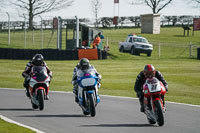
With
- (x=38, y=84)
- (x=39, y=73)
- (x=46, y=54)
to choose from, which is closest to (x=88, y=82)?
(x=38, y=84)

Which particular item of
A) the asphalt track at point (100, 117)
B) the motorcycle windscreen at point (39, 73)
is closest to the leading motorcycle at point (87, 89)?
the asphalt track at point (100, 117)

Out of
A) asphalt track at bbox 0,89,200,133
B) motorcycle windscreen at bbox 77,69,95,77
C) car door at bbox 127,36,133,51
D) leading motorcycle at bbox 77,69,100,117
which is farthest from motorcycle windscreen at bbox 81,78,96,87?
car door at bbox 127,36,133,51

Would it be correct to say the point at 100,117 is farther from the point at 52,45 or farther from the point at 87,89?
the point at 52,45

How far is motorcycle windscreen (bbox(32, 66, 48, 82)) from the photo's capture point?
1226 centimetres

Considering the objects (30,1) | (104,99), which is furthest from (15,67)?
(30,1)

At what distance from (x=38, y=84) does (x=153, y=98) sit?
11.3ft

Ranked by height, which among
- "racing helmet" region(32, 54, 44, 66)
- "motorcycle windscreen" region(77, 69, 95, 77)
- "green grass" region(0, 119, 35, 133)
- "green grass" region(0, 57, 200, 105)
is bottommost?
"green grass" region(0, 57, 200, 105)

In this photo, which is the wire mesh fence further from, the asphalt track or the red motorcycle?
the red motorcycle

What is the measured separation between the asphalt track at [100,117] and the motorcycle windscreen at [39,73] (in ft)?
2.55

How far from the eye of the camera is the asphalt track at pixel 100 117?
9453 millimetres

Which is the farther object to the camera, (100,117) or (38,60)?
(38,60)

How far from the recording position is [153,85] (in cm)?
991

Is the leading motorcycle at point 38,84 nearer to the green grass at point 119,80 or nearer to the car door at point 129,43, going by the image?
the green grass at point 119,80

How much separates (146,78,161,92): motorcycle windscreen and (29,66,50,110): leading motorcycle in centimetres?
307
